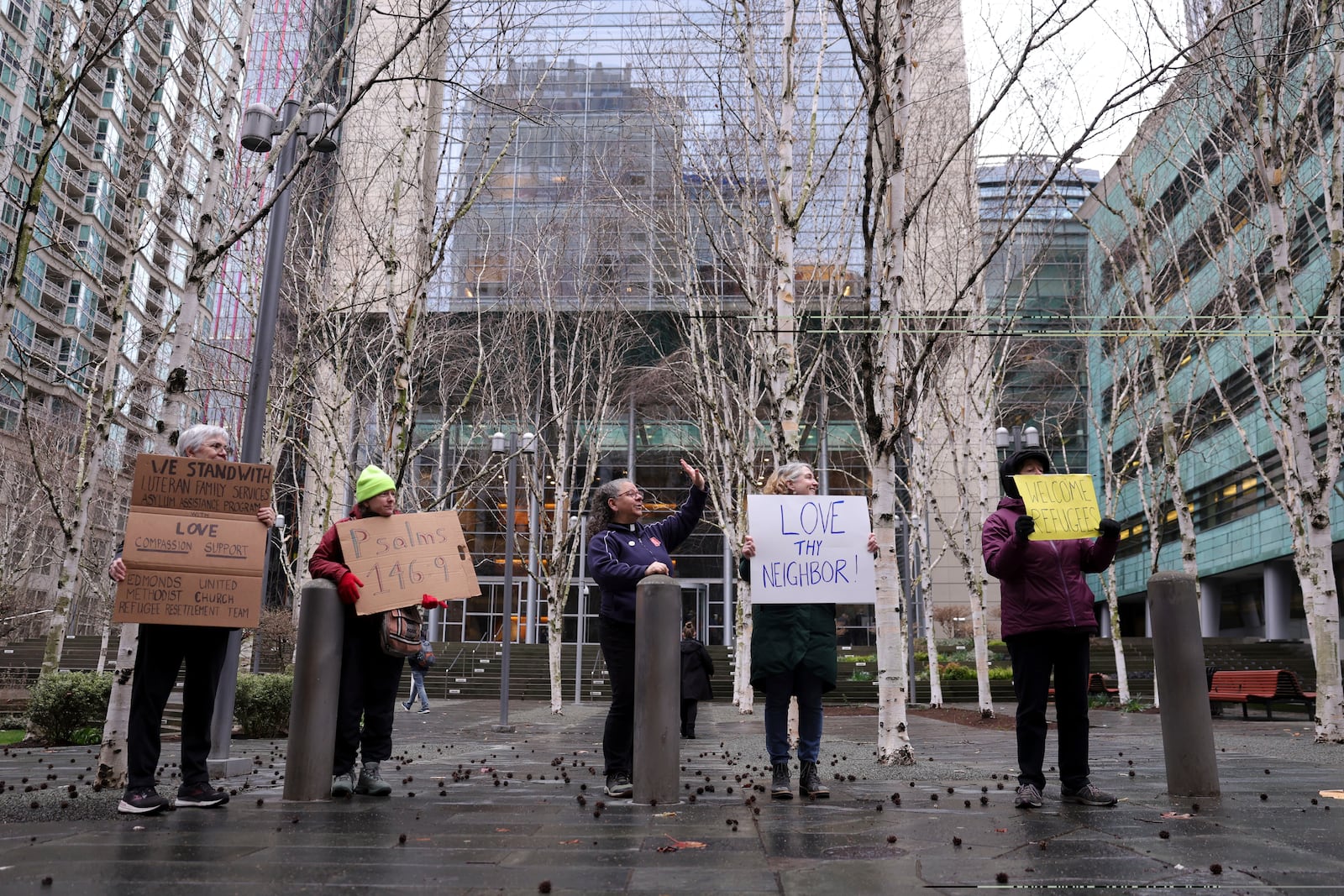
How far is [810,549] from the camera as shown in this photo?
5.60 metres

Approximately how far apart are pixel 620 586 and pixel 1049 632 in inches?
92.9

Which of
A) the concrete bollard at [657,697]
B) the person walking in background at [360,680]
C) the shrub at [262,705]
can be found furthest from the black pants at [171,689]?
the shrub at [262,705]

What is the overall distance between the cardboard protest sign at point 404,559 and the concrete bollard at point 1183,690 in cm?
398

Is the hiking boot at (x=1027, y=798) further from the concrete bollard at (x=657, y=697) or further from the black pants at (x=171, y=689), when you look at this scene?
A: the black pants at (x=171, y=689)

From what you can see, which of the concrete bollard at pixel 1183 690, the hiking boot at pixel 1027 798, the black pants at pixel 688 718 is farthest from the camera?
the black pants at pixel 688 718

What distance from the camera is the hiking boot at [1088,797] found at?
492 centimetres

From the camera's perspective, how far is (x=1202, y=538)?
42.1 m

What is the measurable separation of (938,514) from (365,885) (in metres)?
18.7

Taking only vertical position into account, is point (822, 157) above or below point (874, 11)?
above

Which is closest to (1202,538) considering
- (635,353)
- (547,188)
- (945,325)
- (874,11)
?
(635,353)

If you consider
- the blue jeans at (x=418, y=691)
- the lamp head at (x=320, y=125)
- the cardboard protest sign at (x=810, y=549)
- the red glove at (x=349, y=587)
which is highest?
the lamp head at (x=320, y=125)

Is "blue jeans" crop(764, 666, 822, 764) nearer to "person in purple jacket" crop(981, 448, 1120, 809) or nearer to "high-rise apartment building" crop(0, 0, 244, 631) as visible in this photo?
"person in purple jacket" crop(981, 448, 1120, 809)

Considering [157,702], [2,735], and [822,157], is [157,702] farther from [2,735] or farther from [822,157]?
[822,157]

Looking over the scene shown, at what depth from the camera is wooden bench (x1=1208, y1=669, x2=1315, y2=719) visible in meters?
17.4
